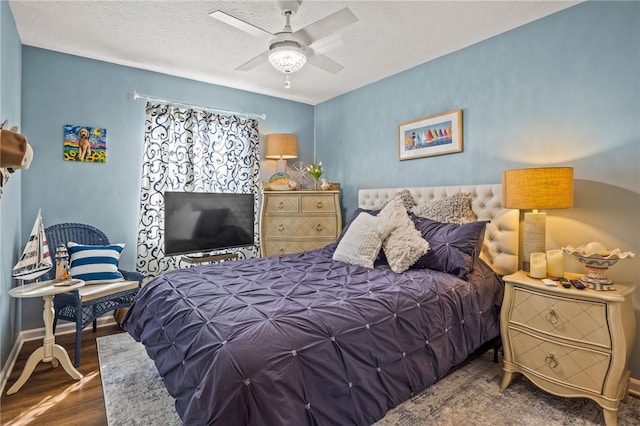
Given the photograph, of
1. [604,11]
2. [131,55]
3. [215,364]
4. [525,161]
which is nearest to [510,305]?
[525,161]

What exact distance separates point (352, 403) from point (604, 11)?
3017 mm

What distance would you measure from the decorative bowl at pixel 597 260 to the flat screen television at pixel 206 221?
3277 millimetres

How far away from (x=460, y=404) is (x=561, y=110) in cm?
222

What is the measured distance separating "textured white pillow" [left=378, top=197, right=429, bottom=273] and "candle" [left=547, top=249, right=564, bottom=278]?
0.78 meters

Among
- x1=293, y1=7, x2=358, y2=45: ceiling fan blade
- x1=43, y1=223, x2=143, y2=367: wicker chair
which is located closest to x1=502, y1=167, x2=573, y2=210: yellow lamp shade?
x1=293, y1=7, x2=358, y2=45: ceiling fan blade

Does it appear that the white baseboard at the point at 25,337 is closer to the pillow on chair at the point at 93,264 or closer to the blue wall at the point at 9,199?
the blue wall at the point at 9,199

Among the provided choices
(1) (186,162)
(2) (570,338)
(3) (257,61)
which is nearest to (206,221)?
(1) (186,162)

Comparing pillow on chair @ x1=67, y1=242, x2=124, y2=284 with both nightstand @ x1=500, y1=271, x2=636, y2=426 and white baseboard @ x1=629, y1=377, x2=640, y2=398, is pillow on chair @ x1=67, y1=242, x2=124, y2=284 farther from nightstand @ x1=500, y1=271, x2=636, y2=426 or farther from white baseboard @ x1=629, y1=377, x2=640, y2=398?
white baseboard @ x1=629, y1=377, x2=640, y2=398

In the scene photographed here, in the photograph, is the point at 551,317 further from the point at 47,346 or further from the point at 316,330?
the point at 47,346

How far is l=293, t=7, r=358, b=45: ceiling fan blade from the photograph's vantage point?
1987 mm

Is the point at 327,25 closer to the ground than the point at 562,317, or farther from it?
farther from it

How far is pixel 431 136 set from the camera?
3.46m

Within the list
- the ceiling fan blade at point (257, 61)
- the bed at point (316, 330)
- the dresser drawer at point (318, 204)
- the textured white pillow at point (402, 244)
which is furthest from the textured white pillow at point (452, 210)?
the ceiling fan blade at point (257, 61)

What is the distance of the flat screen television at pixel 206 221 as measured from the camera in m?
3.64
